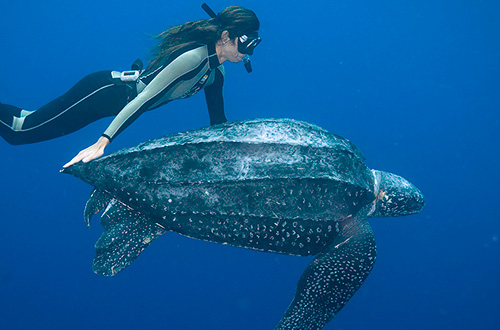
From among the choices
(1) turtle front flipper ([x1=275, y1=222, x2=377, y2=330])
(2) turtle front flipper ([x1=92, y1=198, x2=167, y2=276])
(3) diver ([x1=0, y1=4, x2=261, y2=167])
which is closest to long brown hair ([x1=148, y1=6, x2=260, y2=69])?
(3) diver ([x1=0, y1=4, x2=261, y2=167])

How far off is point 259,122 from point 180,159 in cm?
66

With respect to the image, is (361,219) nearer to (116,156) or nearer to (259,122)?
(259,122)

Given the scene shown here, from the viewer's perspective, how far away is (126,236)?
1941 millimetres

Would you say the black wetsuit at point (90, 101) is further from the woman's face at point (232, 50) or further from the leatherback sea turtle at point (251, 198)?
the leatherback sea turtle at point (251, 198)

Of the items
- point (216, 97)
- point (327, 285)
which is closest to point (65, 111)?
point (216, 97)

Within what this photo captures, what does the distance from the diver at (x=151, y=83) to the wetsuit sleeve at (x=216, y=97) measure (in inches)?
0.5

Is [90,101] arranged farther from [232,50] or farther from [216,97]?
[232,50]

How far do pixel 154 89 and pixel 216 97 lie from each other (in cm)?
86

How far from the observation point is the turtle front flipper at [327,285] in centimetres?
189

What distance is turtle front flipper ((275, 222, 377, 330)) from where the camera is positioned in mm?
1891

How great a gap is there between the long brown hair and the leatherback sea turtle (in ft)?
2.06

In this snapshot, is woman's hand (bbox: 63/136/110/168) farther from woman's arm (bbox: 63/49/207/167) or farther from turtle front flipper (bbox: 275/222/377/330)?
turtle front flipper (bbox: 275/222/377/330)

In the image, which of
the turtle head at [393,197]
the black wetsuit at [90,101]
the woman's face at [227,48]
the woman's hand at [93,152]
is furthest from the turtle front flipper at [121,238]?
the turtle head at [393,197]

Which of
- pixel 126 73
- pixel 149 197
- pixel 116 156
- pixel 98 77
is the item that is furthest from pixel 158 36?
pixel 149 197
